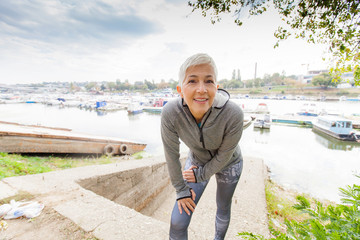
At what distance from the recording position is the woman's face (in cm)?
120

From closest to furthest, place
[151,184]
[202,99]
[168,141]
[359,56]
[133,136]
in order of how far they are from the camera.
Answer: [202,99], [168,141], [359,56], [151,184], [133,136]

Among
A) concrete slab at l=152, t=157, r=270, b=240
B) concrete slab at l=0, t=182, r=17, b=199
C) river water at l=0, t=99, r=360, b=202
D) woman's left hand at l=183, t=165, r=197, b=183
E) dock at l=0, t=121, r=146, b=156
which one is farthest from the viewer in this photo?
river water at l=0, t=99, r=360, b=202

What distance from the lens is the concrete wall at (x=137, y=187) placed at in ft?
10.1

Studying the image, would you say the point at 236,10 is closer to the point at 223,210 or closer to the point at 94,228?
the point at 223,210

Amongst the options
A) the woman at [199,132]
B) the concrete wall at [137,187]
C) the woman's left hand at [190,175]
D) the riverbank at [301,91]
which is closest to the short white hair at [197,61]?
the woman at [199,132]

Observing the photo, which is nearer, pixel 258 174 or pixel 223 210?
pixel 223 210

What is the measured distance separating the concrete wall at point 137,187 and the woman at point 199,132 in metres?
2.15

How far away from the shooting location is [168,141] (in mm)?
1427

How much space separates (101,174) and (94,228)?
1.54 meters

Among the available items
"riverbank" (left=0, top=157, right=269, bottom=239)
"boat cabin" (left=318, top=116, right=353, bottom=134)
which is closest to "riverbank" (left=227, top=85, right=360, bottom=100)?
"boat cabin" (left=318, top=116, right=353, bottom=134)

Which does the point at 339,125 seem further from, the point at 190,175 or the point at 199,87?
the point at 199,87

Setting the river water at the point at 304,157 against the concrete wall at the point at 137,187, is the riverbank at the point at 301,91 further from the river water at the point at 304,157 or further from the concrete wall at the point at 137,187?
the concrete wall at the point at 137,187

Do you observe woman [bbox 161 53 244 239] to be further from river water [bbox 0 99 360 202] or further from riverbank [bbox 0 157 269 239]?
river water [bbox 0 99 360 202]

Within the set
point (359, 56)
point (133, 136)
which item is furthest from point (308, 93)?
point (359, 56)
